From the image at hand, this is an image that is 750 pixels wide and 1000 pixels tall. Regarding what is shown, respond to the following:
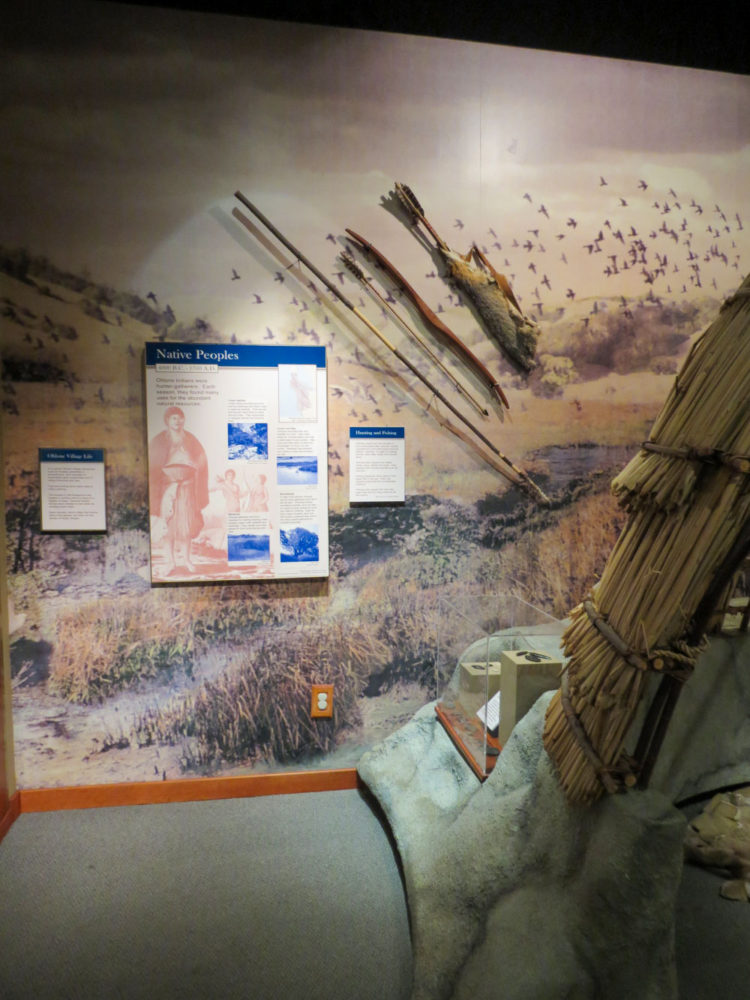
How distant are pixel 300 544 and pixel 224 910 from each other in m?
1.20

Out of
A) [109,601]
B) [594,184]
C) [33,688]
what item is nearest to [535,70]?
[594,184]

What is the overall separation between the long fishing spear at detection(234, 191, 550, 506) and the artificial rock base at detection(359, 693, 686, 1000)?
3.37 ft

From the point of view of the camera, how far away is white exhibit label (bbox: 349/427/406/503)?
248cm

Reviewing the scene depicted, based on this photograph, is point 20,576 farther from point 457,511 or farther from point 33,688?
point 457,511

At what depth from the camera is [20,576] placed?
233cm

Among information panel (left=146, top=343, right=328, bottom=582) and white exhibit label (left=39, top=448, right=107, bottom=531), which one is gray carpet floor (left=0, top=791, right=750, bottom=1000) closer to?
information panel (left=146, top=343, right=328, bottom=582)

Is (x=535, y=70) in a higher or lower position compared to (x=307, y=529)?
higher

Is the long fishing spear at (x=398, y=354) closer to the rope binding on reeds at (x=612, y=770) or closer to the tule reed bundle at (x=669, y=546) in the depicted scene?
the tule reed bundle at (x=669, y=546)

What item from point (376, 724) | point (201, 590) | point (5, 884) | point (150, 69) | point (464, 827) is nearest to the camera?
point (464, 827)

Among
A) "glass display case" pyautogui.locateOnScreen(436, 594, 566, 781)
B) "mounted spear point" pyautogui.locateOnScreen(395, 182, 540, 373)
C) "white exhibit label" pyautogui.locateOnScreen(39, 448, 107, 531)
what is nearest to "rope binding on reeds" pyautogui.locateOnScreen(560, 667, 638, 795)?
"glass display case" pyautogui.locateOnScreen(436, 594, 566, 781)

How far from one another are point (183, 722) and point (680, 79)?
327 cm

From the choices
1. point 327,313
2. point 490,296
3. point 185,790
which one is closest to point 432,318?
point 490,296

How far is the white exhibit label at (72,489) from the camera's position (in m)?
2.31

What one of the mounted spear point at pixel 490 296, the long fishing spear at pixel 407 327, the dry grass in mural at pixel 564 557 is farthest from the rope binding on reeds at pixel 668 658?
the mounted spear point at pixel 490 296
